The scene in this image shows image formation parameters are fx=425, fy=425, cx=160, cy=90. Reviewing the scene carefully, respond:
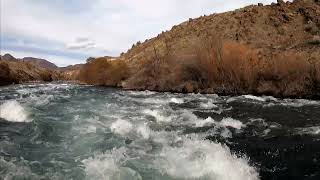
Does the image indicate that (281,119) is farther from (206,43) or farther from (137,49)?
(137,49)

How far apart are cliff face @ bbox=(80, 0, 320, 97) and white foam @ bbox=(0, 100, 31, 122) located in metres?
18.7

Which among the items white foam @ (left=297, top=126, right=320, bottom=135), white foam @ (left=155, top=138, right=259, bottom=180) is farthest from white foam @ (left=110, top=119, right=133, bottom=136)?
white foam @ (left=297, top=126, right=320, bottom=135)

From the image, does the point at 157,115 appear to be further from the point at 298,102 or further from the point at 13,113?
the point at 298,102

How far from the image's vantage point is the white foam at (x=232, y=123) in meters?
18.5

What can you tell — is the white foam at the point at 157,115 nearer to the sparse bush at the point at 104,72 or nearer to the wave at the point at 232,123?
the wave at the point at 232,123

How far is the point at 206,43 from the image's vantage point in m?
37.2

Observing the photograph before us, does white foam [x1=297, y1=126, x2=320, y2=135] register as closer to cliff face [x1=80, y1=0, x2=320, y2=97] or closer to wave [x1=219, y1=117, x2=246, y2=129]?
wave [x1=219, y1=117, x2=246, y2=129]

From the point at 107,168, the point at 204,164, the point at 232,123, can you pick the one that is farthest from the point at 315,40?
the point at 107,168

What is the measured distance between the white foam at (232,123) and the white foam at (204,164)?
4632 mm

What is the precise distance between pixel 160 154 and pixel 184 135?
2.87 meters

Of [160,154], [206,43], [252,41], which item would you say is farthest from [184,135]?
[252,41]

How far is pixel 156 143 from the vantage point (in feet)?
48.5

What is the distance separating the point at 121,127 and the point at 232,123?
5.18 meters

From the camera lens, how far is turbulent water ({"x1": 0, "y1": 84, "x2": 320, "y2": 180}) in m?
11.6
